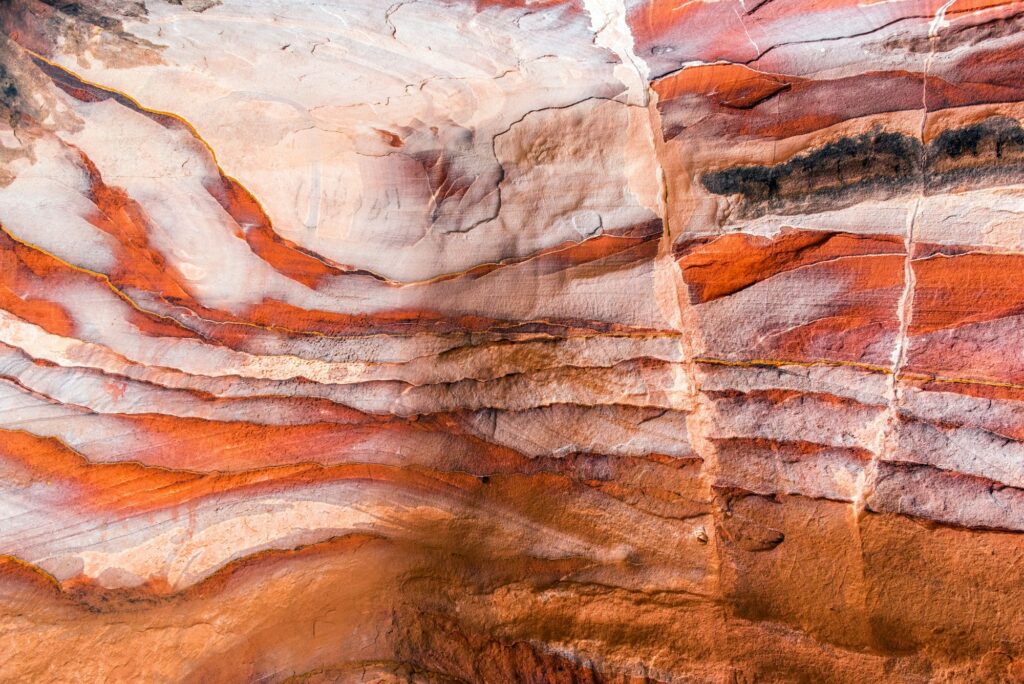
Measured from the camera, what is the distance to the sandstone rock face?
221cm

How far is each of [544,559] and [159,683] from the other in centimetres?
177

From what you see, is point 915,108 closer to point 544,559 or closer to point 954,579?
point 954,579

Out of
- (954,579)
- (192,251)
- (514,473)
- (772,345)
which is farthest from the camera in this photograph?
(192,251)

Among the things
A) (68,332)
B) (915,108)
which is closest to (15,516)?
(68,332)

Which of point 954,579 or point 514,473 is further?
point 514,473

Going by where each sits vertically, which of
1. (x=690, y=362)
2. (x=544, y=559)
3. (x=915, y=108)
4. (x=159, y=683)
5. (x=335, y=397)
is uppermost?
(x=915, y=108)

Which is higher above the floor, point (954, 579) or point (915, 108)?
point (915, 108)

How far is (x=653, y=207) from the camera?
2.70m

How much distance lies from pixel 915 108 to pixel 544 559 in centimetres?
240

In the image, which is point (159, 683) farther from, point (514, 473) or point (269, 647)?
point (514, 473)

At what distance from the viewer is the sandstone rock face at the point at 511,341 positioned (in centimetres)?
221

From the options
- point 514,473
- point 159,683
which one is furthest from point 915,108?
point 159,683

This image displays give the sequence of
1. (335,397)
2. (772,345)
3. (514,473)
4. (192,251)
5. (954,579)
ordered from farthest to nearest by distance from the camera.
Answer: (192,251) → (335,397) → (514,473) → (772,345) → (954,579)

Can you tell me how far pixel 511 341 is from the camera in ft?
9.20
